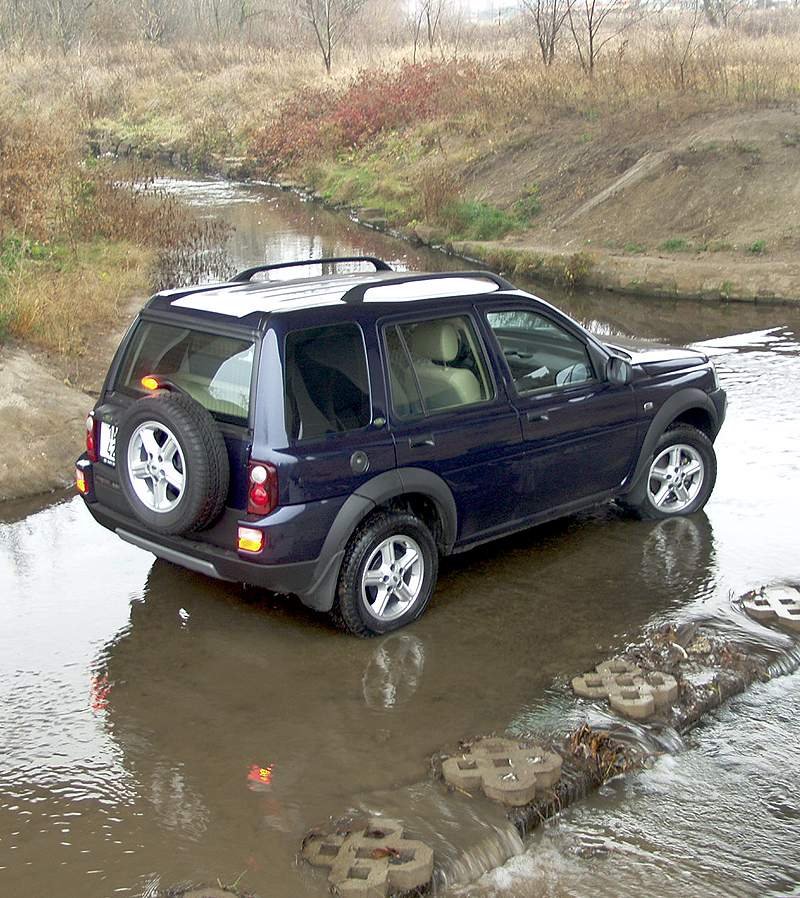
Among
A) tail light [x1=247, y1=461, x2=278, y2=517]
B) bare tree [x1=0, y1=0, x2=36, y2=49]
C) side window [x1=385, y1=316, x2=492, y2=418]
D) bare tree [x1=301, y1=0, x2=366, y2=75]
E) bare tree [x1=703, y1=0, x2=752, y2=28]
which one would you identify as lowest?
tail light [x1=247, y1=461, x2=278, y2=517]

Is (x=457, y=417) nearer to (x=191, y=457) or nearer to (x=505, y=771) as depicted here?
(x=191, y=457)

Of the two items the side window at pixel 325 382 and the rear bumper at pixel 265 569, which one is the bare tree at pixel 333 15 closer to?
the side window at pixel 325 382

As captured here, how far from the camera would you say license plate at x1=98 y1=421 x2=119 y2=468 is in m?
6.57

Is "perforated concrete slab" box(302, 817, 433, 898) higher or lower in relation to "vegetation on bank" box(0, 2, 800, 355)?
lower

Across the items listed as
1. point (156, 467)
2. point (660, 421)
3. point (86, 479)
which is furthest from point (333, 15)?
point (156, 467)

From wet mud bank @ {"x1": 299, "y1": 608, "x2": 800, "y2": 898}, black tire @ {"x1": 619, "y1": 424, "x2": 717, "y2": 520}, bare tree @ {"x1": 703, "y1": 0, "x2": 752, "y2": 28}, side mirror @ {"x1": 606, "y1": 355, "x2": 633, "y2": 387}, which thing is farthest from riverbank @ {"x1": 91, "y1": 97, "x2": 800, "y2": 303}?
bare tree @ {"x1": 703, "y1": 0, "x2": 752, "y2": 28}

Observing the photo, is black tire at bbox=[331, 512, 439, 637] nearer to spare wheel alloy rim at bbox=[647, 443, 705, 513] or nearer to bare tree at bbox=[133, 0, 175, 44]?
spare wheel alloy rim at bbox=[647, 443, 705, 513]

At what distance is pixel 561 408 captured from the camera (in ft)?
23.5

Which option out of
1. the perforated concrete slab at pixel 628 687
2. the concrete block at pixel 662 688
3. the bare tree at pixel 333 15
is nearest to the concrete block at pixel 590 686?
the perforated concrete slab at pixel 628 687

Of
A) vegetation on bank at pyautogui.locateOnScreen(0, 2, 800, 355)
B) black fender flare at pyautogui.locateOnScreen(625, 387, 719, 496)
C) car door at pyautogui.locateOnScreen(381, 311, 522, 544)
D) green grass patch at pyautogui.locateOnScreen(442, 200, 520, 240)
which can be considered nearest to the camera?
car door at pyautogui.locateOnScreen(381, 311, 522, 544)

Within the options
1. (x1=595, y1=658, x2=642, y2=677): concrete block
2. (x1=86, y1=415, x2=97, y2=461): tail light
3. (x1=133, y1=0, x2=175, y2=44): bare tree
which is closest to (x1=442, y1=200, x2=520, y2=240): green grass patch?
(x1=86, y1=415, x2=97, y2=461): tail light

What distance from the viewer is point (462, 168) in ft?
85.9

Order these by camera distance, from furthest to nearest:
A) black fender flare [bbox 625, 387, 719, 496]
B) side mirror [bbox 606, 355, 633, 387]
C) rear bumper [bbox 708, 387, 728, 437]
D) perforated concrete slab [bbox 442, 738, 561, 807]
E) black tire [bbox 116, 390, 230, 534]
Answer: rear bumper [bbox 708, 387, 728, 437], black fender flare [bbox 625, 387, 719, 496], side mirror [bbox 606, 355, 633, 387], black tire [bbox 116, 390, 230, 534], perforated concrete slab [bbox 442, 738, 561, 807]

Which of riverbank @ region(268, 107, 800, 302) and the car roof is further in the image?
riverbank @ region(268, 107, 800, 302)
